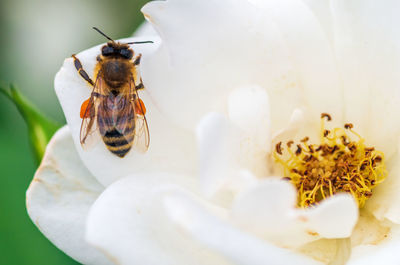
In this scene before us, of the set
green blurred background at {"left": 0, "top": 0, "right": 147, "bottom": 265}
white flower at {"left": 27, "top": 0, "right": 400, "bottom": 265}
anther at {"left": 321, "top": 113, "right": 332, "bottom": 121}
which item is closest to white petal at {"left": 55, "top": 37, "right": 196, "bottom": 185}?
white flower at {"left": 27, "top": 0, "right": 400, "bottom": 265}

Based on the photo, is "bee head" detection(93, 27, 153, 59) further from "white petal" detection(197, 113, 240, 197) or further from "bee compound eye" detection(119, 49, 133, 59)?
"white petal" detection(197, 113, 240, 197)

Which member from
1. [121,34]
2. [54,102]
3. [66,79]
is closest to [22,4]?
[121,34]

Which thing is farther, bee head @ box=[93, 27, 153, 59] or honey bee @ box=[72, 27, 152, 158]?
bee head @ box=[93, 27, 153, 59]

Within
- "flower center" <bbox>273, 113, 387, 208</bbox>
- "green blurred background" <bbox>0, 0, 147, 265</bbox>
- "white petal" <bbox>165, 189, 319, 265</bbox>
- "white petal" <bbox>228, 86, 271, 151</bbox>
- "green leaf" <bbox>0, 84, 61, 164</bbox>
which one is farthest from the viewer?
"green blurred background" <bbox>0, 0, 147, 265</bbox>

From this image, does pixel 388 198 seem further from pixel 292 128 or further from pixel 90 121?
→ pixel 90 121

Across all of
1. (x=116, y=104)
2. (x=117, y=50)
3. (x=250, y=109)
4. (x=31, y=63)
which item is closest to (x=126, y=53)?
(x=117, y=50)

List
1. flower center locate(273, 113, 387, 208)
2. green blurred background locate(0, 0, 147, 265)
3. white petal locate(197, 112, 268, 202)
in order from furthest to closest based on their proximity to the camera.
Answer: green blurred background locate(0, 0, 147, 265) < flower center locate(273, 113, 387, 208) < white petal locate(197, 112, 268, 202)

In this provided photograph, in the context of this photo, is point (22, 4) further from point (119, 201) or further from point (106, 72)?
point (119, 201)
